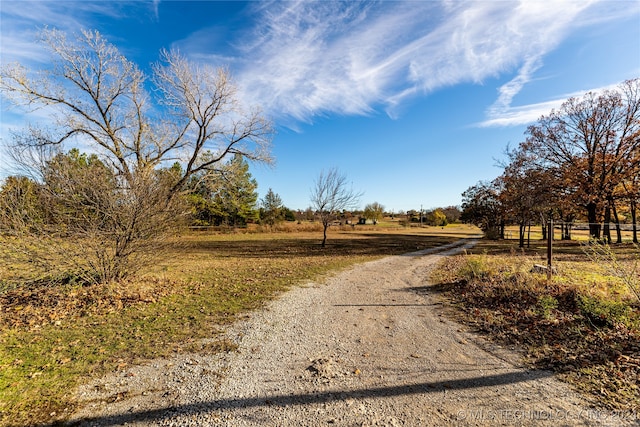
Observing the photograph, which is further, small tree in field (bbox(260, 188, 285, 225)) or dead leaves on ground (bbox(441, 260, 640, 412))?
small tree in field (bbox(260, 188, 285, 225))

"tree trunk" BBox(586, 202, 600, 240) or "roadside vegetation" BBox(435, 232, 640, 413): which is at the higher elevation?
"tree trunk" BBox(586, 202, 600, 240)

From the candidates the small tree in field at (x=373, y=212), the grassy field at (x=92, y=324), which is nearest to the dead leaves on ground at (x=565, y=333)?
the grassy field at (x=92, y=324)

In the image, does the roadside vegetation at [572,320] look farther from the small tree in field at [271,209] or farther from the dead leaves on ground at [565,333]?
the small tree in field at [271,209]

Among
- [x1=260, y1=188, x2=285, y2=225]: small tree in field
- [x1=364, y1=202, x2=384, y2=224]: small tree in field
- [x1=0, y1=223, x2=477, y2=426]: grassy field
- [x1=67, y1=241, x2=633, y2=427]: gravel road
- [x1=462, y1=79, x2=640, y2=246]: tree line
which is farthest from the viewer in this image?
[x1=364, y1=202, x2=384, y2=224]: small tree in field

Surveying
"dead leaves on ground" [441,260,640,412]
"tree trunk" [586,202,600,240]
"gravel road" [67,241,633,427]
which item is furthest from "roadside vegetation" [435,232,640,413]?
"tree trunk" [586,202,600,240]

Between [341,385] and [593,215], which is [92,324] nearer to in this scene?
[341,385]

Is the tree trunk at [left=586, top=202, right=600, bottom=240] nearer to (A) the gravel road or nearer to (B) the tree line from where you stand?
(B) the tree line

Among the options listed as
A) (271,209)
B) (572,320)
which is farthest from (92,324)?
(271,209)

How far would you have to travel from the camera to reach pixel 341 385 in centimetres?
346

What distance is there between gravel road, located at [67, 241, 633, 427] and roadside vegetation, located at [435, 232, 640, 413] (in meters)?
0.41

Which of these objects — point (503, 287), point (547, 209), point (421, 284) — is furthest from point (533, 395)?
point (547, 209)

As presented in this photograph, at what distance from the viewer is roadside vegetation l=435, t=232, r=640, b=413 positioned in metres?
3.55

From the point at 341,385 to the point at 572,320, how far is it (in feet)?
16.1

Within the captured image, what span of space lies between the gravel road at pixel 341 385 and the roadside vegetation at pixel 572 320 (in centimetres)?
41
